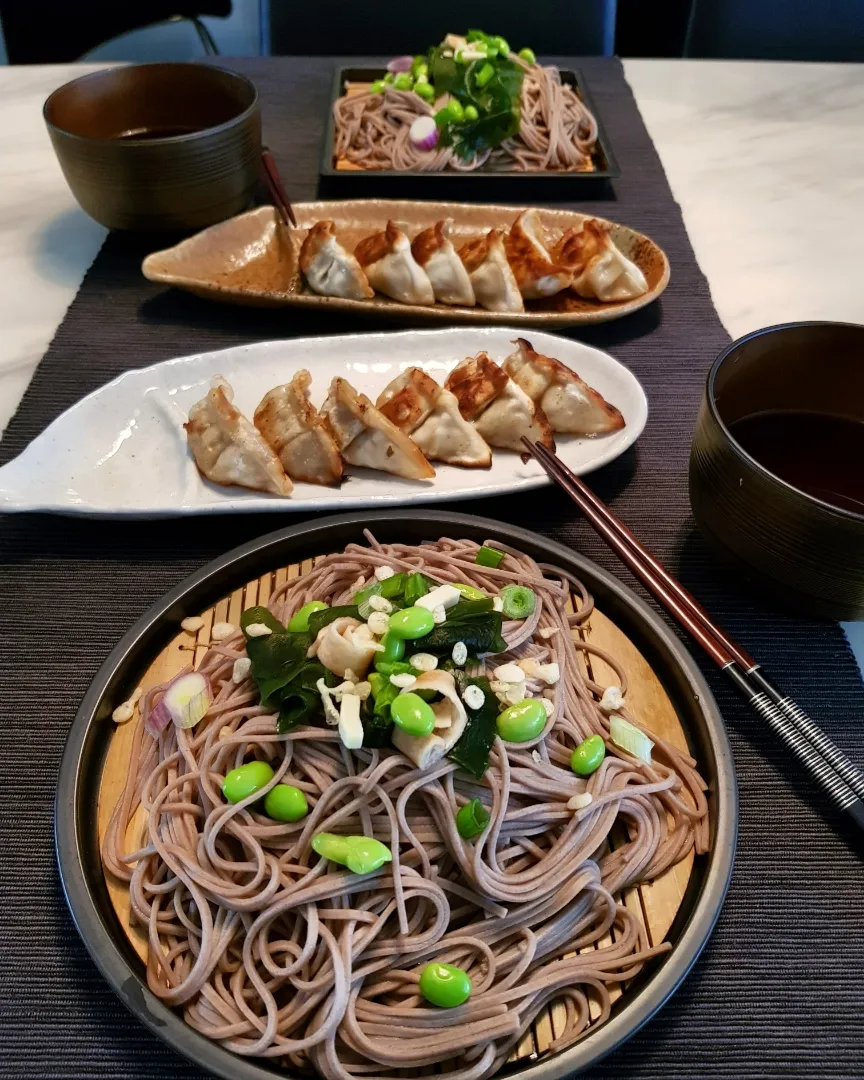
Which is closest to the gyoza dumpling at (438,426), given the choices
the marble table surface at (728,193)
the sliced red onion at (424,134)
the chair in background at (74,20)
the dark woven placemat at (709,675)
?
the dark woven placemat at (709,675)

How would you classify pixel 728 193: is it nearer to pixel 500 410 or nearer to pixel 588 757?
pixel 500 410

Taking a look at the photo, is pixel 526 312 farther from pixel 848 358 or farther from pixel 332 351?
pixel 848 358

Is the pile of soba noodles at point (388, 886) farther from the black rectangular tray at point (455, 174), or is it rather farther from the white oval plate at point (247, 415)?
the black rectangular tray at point (455, 174)

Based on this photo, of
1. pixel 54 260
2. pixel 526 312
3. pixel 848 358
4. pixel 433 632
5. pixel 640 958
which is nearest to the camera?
pixel 640 958

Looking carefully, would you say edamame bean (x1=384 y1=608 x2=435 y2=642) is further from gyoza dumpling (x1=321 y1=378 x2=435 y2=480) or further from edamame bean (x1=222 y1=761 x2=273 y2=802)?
gyoza dumpling (x1=321 y1=378 x2=435 y2=480)

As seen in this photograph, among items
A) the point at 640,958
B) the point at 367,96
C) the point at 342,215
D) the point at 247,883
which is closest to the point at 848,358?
the point at 640,958

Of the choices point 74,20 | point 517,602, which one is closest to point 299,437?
point 517,602

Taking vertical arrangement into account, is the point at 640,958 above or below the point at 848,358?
below

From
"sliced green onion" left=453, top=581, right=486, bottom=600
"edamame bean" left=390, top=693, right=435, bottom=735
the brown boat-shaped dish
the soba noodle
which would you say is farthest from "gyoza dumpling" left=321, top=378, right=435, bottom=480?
the soba noodle
